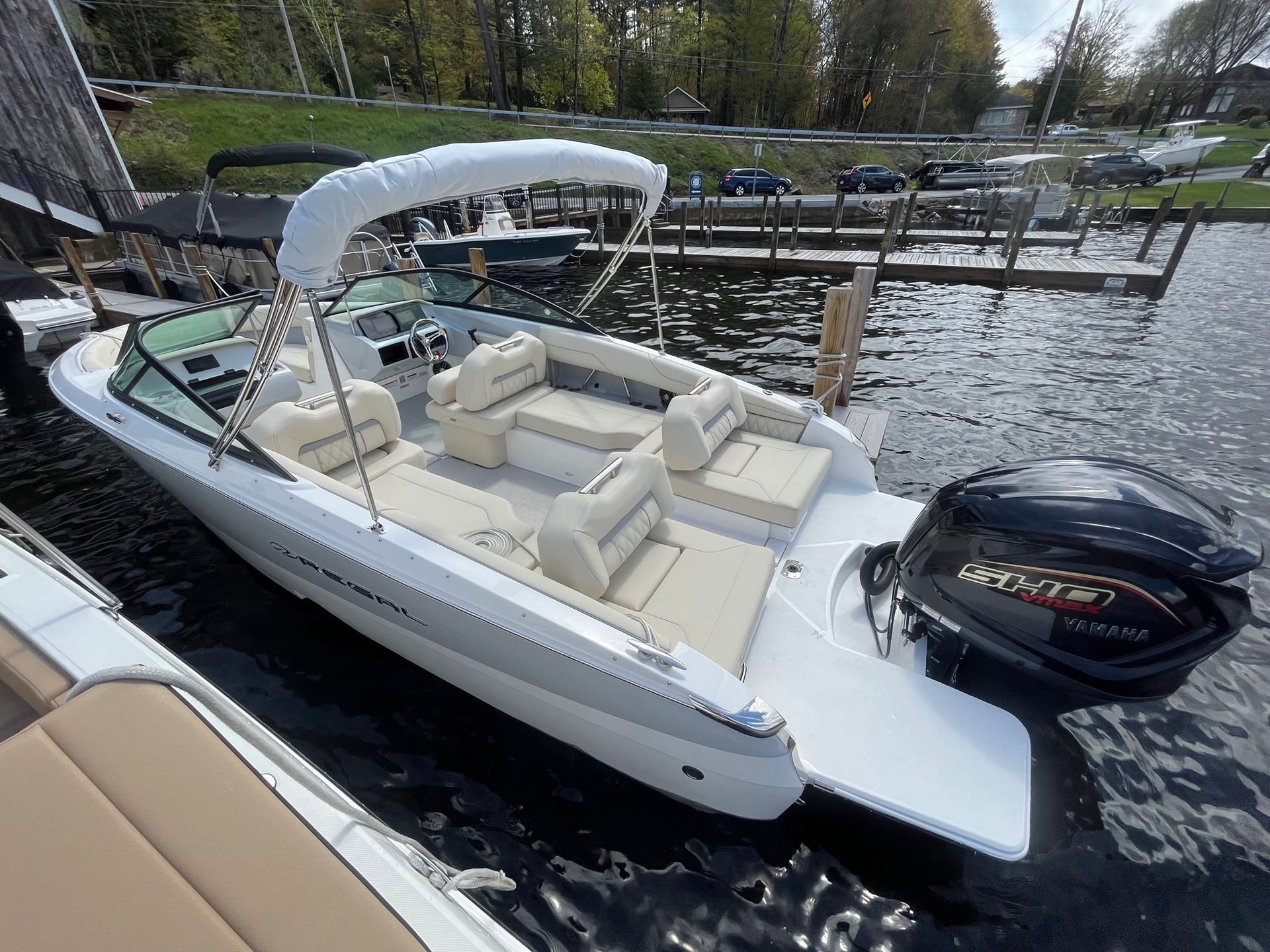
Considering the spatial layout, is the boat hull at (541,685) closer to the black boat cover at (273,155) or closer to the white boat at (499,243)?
the black boat cover at (273,155)

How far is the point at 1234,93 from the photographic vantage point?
38938 millimetres

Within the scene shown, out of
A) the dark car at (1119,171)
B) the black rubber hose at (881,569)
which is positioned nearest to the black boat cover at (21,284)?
the black rubber hose at (881,569)

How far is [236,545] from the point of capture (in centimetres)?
A: 366

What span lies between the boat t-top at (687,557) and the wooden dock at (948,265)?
9.91 meters

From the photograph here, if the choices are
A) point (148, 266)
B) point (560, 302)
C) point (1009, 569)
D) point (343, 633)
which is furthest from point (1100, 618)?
point (148, 266)

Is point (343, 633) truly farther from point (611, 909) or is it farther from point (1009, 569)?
point (1009, 569)

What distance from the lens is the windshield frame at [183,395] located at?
2855mm

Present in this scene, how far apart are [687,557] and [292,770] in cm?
188

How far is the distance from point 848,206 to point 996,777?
22.7 meters

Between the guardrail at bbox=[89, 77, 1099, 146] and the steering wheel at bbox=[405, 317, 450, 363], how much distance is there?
1130 inches

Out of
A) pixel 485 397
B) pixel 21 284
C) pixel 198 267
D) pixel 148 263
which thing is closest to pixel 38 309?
pixel 21 284

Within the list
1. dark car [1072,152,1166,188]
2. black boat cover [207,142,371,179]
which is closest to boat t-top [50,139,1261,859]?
black boat cover [207,142,371,179]

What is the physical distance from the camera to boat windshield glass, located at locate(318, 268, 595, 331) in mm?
4844

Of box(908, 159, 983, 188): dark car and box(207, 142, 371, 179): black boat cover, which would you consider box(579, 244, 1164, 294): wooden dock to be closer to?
box(207, 142, 371, 179): black boat cover
